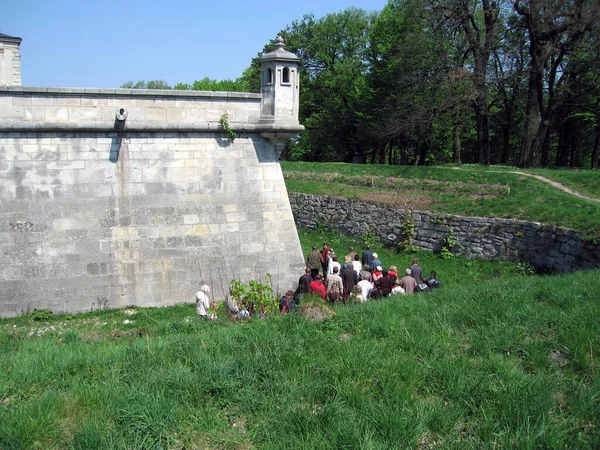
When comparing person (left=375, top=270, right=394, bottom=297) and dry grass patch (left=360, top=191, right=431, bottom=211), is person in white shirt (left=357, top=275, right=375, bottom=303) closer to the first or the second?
person (left=375, top=270, right=394, bottom=297)

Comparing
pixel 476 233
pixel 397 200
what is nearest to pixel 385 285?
pixel 476 233

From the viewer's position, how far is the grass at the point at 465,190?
43.4ft

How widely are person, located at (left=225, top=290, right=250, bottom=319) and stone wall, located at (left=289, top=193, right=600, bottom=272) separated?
8.39 meters

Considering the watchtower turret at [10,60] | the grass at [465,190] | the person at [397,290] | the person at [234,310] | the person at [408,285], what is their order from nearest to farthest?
the person at [234,310], the person at [397,290], the person at [408,285], the grass at [465,190], the watchtower turret at [10,60]

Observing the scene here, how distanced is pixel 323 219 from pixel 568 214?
9074 millimetres

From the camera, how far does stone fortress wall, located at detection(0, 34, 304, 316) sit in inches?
375

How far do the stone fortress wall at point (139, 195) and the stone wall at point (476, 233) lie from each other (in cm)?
566

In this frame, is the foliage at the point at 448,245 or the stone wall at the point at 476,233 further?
the foliage at the point at 448,245

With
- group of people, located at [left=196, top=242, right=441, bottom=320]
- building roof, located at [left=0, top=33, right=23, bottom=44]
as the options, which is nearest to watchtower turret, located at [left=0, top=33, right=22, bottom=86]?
building roof, located at [left=0, top=33, right=23, bottom=44]

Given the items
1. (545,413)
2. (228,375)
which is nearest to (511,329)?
(545,413)

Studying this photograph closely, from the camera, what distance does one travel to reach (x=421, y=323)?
19.4 feet

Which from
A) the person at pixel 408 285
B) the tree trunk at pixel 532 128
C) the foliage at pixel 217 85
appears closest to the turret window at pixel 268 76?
the person at pixel 408 285

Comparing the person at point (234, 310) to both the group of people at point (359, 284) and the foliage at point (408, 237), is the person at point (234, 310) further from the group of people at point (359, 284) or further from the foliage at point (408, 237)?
the foliage at point (408, 237)

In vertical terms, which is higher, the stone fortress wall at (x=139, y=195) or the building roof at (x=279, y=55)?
the building roof at (x=279, y=55)
